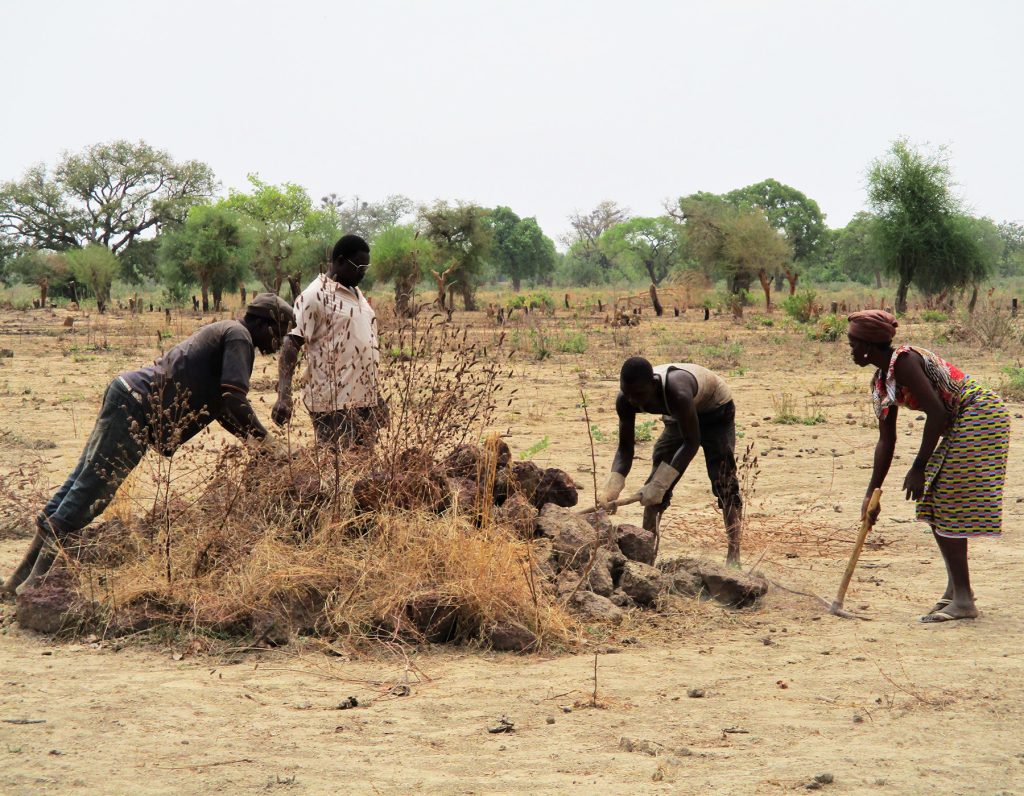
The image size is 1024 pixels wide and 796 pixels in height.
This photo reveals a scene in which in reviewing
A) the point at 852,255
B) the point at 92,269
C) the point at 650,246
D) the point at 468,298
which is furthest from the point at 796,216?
the point at 92,269

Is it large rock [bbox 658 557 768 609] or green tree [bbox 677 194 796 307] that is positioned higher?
green tree [bbox 677 194 796 307]

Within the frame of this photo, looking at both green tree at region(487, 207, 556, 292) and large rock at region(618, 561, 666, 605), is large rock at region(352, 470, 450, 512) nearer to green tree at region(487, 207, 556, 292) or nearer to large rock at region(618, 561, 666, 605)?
large rock at region(618, 561, 666, 605)

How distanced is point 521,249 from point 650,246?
36.3ft

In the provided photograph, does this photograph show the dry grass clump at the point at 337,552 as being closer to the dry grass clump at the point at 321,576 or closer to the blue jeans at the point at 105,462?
the dry grass clump at the point at 321,576

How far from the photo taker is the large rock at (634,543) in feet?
16.8

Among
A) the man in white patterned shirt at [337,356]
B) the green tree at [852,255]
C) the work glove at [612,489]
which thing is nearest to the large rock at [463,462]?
the man in white patterned shirt at [337,356]

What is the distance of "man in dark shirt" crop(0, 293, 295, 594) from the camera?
454cm

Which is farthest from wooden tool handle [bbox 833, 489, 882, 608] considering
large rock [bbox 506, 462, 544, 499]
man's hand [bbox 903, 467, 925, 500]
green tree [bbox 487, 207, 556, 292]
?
green tree [bbox 487, 207, 556, 292]

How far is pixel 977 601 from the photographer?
4.88 meters

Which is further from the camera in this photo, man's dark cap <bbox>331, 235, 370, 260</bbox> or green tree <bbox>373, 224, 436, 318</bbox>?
green tree <bbox>373, 224, 436, 318</bbox>

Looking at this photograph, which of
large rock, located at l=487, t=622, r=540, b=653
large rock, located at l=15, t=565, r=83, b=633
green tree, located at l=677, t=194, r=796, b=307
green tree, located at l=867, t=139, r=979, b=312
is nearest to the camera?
large rock, located at l=487, t=622, r=540, b=653

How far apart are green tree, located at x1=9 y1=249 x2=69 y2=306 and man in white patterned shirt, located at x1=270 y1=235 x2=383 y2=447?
4655 cm

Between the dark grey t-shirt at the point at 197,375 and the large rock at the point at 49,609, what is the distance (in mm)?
716

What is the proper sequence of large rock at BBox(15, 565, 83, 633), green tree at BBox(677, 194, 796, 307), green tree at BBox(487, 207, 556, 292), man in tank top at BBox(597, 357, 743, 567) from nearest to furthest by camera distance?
1. large rock at BBox(15, 565, 83, 633)
2. man in tank top at BBox(597, 357, 743, 567)
3. green tree at BBox(677, 194, 796, 307)
4. green tree at BBox(487, 207, 556, 292)
